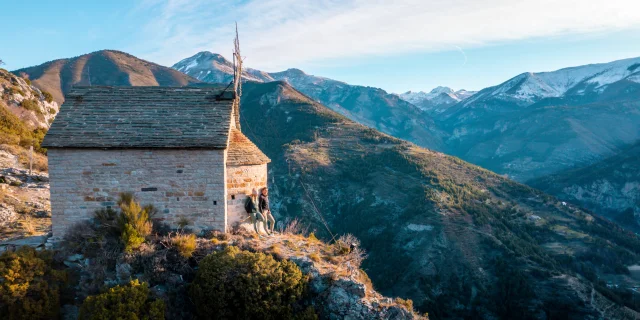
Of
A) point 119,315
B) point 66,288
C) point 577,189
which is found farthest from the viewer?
point 577,189

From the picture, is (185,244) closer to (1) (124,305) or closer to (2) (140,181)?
(1) (124,305)

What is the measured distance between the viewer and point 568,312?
5175 cm

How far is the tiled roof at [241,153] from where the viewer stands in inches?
557

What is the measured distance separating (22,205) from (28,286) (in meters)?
8.85

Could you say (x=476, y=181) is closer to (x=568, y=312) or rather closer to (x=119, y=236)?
(x=568, y=312)

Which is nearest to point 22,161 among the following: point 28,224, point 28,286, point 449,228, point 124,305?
point 28,224

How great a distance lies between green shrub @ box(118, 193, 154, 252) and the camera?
39.9 ft

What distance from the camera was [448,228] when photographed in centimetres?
6328

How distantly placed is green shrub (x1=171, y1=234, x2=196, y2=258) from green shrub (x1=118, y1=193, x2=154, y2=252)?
3.38 ft

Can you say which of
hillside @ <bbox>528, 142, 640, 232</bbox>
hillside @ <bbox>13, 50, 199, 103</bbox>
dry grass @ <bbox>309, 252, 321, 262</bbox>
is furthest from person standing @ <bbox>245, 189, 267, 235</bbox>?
hillside @ <bbox>528, 142, 640, 232</bbox>

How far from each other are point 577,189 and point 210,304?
13382 centimetres

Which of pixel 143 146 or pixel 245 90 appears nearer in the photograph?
pixel 143 146

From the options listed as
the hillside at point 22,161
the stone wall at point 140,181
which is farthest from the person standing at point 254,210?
the hillside at point 22,161

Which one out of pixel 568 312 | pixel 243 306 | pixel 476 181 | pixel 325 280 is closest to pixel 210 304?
pixel 243 306
